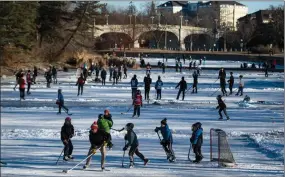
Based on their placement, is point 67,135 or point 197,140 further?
point 197,140

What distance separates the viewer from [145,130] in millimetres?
17016

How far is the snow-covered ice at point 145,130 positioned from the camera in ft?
39.2

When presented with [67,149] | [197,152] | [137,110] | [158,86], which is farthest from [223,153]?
[158,86]

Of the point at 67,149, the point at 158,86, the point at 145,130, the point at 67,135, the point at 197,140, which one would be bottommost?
the point at 145,130

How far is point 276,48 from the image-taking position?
81.1m

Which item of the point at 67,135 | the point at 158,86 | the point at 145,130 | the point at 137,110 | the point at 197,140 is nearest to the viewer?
the point at 67,135

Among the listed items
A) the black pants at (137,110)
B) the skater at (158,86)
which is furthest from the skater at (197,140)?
the skater at (158,86)

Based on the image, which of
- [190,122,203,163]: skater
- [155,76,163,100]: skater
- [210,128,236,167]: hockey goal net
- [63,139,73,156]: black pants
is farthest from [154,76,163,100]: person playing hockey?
[63,139,73,156]: black pants

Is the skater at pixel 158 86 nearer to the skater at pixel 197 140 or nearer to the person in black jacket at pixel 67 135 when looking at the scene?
the skater at pixel 197 140

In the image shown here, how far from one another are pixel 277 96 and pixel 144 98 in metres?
7.44

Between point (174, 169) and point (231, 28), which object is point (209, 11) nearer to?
point (231, 28)

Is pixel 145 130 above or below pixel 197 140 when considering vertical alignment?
below

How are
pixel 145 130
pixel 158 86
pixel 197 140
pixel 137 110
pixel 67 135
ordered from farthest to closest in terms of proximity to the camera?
pixel 158 86
pixel 137 110
pixel 145 130
pixel 197 140
pixel 67 135

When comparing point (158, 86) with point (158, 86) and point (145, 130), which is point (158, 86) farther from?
point (145, 130)
